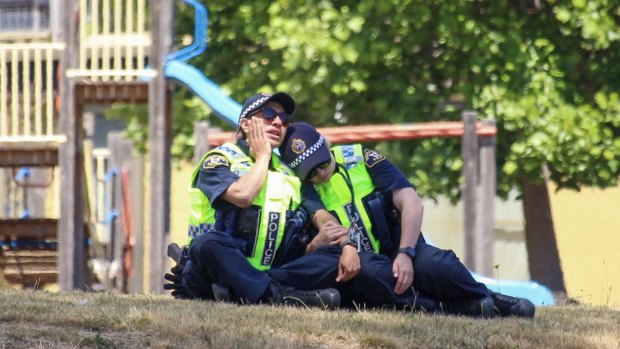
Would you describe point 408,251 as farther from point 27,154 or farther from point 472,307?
point 27,154

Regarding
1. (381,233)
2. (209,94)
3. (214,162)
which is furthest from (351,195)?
(209,94)

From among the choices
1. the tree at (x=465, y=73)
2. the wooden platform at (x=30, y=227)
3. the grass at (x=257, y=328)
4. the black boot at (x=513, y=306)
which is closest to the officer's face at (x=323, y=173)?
the grass at (x=257, y=328)

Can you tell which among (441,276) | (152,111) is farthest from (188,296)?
(152,111)

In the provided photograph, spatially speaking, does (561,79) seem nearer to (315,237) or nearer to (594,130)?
(594,130)

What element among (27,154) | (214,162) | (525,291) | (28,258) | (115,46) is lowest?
(28,258)

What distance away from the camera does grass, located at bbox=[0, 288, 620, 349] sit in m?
6.34

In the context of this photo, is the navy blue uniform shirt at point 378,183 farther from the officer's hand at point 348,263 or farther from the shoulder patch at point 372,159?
the officer's hand at point 348,263

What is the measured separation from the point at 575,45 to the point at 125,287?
587 cm

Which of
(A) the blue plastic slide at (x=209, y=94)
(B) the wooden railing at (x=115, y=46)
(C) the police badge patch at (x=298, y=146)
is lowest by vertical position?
(C) the police badge patch at (x=298, y=146)

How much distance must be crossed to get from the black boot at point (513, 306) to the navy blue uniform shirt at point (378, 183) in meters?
0.74

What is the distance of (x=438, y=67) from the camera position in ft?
48.2

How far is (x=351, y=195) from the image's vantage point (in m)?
8.06

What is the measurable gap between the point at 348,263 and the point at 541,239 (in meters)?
8.43

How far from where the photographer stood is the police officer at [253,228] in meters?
7.77
